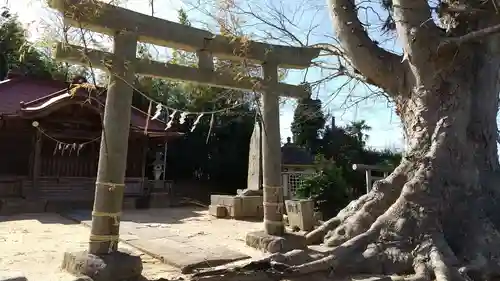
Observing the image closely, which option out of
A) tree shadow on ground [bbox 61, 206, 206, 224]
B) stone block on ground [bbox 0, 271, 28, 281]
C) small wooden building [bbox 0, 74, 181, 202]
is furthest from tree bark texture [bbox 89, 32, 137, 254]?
small wooden building [bbox 0, 74, 181, 202]

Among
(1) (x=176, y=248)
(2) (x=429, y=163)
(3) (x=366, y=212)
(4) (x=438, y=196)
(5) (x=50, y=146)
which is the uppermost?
(5) (x=50, y=146)

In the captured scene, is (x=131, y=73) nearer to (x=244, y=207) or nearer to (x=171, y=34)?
(x=171, y=34)

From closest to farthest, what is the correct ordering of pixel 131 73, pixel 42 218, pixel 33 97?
pixel 131 73, pixel 42 218, pixel 33 97

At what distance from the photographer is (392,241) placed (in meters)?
5.47

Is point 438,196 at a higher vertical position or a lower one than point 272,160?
lower

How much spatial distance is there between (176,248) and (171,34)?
2.92m

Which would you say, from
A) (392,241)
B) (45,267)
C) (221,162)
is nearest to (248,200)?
(392,241)

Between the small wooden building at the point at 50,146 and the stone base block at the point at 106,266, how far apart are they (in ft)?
23.7

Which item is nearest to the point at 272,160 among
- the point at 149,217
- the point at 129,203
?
the point at 149,217

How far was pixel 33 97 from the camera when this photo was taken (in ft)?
45.9

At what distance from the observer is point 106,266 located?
14.0 feet

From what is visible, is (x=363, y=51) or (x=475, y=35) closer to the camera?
(x=475, y=35)

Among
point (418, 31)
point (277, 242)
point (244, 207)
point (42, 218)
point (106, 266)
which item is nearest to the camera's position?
point (106, 266)

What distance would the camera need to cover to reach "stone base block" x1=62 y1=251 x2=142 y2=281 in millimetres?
4246
